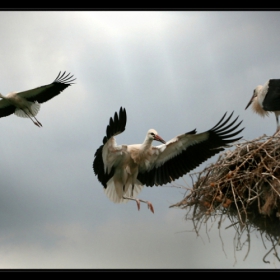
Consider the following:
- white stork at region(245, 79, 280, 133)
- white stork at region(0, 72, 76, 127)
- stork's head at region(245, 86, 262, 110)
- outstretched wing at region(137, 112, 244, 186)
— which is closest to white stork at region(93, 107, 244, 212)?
outstretched wing at region(137, 112, 244, 186)

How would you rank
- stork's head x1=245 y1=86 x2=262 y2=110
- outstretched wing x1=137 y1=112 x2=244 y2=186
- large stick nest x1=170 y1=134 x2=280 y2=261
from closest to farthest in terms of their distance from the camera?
large stick nest x1=170 y1=134 x2=280 y2=261 → outstretched wing x1=137 y1=112 x2=244 y2=186 → stork's head x1=245 y1=86 x2=262 y2=110

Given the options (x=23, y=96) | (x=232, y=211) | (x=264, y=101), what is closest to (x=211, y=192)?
(x=232, y=211)

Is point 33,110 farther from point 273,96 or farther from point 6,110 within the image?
point 273,96

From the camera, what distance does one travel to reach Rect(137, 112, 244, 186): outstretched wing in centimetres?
541

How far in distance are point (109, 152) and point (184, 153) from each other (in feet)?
2.97

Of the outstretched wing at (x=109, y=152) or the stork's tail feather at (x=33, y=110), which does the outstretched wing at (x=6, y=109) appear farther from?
the outstretched wing at (x=109, y=152)

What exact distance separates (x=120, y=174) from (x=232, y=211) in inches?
62.4

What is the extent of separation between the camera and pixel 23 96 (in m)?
8.26

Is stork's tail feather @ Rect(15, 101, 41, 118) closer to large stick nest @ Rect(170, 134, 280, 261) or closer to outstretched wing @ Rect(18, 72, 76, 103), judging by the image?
outstretched wing @ Rect(18, 72, 76, 103)

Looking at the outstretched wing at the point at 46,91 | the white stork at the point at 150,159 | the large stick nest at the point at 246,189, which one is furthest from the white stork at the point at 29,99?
the large stick nest at the point at 246,189

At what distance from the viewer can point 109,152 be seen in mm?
5406

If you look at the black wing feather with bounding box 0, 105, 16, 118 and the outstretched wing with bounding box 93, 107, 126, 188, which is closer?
the outstretched wing with bounding box 93, 107, 126, 188

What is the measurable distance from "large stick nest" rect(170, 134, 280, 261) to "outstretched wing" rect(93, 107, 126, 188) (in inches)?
38.5
